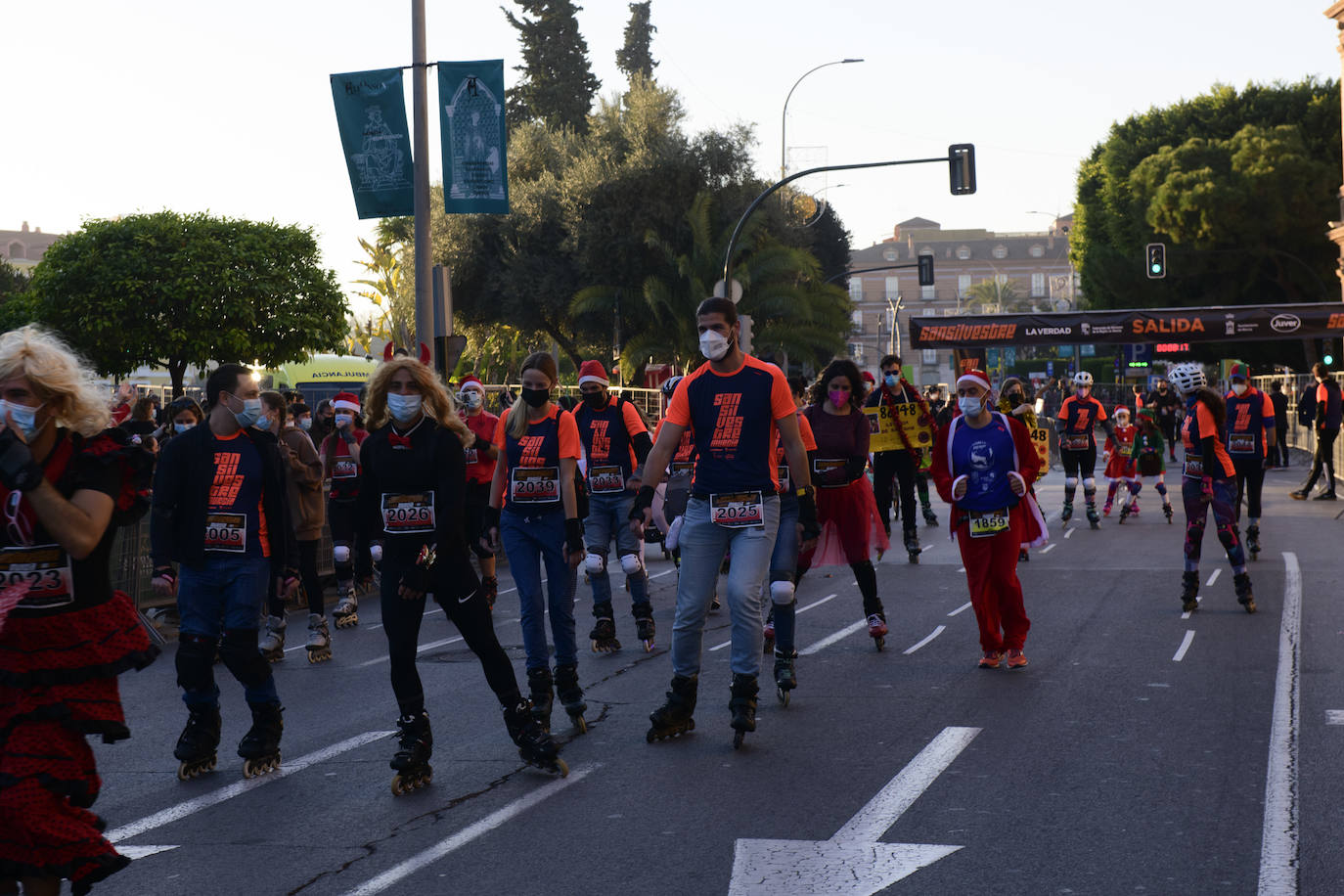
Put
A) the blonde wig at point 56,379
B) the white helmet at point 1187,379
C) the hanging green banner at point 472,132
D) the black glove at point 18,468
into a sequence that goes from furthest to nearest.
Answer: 1. the hanging green banner at point 472,132
2. the white helmet at point 1187,379
3. the blonde wig at point 56,379
4. the black glove at point 18,468

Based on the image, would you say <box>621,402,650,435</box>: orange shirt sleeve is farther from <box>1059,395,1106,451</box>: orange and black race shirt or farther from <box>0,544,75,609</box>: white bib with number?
<box>1059,395,1106,451</box>: orange and black race shirt

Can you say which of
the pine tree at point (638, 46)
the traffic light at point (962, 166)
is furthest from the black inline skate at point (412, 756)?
the pine tree at point (638, 46)

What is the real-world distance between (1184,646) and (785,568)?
342 centimetres

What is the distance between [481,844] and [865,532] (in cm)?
502

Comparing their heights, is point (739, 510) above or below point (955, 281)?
below

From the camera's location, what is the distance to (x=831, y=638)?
1081 centimetres

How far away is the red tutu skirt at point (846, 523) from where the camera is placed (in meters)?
10.1

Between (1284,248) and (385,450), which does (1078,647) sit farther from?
(1284,248)

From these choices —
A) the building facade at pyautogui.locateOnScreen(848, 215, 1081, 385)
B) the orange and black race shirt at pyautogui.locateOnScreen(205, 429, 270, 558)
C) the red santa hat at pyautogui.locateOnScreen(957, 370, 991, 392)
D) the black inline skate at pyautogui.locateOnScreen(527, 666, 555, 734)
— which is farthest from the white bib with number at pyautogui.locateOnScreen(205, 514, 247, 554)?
the building facade at pyautogui.locateOnScreen(848, 215, 1081, 385)

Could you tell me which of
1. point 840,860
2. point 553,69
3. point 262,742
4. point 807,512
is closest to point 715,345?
point 807,512

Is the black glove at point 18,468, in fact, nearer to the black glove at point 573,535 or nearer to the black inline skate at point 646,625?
the black glove at point 573,535

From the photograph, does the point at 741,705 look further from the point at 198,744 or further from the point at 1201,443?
the point at 1201,443

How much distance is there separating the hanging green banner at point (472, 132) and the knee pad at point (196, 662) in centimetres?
990

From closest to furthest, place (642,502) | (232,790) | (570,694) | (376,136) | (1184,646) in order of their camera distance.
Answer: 1. (232,790)
2. (642,502)
3. (570,694)
4. (1184,646)
5. (376,136)
